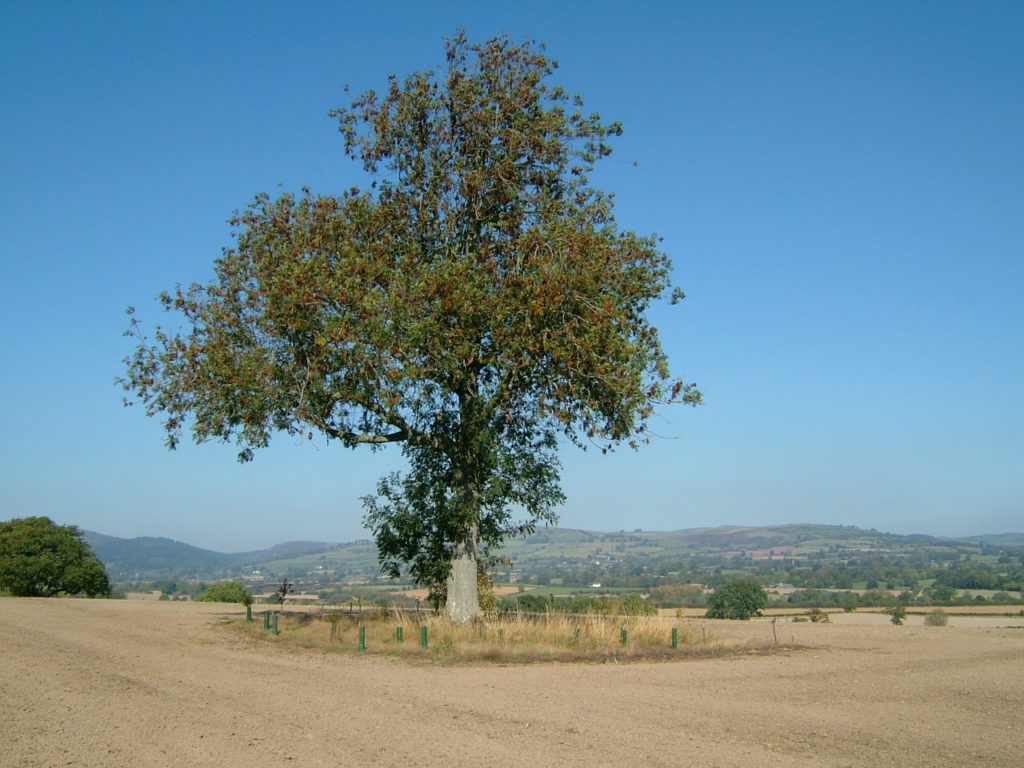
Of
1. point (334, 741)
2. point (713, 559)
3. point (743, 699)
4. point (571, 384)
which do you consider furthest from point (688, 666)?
point (713, 559)

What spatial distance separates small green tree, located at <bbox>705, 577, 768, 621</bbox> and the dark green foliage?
90.8 ft

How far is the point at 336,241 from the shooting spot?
2027cm

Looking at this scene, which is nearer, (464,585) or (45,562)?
(464,585)

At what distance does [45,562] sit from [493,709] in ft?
107

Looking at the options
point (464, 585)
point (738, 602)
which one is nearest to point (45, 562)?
point (464, 585)

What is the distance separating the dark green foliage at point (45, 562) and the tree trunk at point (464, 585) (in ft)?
80.6

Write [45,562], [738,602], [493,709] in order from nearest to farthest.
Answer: [493,709], [738,602], [45,562]

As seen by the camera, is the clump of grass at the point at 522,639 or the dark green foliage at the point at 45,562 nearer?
the clump of grass at the point at 522,639

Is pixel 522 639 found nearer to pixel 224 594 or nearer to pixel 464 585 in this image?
Result: pixel 464 585

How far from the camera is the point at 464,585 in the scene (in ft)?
69.6

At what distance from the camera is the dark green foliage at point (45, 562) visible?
36812 millimetres

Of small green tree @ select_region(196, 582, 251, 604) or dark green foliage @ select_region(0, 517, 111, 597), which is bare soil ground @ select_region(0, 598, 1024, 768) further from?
small green tree @ select_region(196, 582, 251, 604)

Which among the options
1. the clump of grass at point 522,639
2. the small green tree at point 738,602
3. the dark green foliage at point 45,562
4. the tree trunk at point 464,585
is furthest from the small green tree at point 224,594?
the tree trunk at point 464,585

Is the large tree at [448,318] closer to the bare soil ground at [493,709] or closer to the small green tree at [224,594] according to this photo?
the bare soil ground at [493,709]
